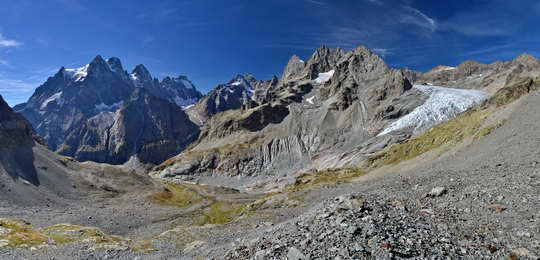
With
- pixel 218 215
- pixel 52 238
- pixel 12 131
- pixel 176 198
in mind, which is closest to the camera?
pixel 52 238

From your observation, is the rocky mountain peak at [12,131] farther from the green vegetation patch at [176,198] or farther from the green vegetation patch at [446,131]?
the green vegetation patch at [446,131]

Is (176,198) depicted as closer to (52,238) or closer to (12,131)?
(12,131)

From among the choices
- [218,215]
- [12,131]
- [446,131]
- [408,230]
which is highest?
[12,131]

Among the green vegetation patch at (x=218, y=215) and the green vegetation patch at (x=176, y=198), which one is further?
the green vegetation patch at (x=176, y=198)

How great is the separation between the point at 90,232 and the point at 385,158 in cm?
12976

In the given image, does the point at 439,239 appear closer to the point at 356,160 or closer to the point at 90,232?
the point at 90,232

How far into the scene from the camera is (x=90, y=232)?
57406 millimetres

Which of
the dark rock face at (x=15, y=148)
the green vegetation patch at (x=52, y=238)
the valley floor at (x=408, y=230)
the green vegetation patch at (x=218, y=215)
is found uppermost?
the dark rock face at (x=15, y=148)

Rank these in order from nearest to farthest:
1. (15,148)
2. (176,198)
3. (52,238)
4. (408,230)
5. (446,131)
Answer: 1. (408,230)
2. (52,238)
3. (15,148)
4. (446,131)
5. (176,198)

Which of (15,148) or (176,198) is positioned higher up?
(15,148)

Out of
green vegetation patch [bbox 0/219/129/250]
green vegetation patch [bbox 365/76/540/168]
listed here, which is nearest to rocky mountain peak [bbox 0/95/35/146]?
green vegetation patch [bbox 0/219/129/250]

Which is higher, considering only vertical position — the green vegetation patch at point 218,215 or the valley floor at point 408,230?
the valley floor at point 408,230

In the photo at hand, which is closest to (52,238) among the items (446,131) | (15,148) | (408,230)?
(408,230)

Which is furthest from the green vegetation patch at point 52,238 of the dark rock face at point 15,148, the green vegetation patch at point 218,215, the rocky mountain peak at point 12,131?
the rocky mountain peak at point 12,131
